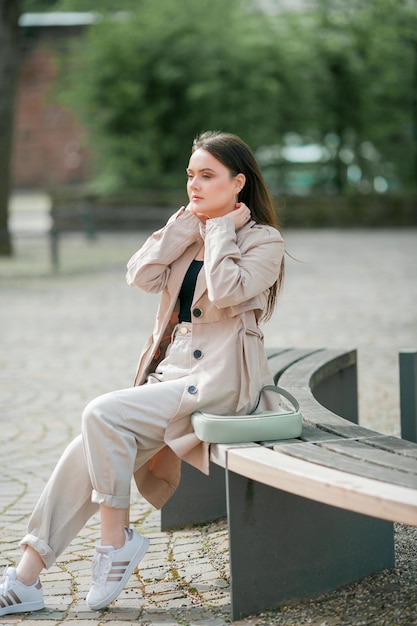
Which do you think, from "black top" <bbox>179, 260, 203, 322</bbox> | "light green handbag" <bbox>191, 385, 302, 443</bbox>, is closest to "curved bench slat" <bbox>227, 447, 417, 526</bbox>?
"light green handbag" <bbox>191, 385, 302, 443</bbox>

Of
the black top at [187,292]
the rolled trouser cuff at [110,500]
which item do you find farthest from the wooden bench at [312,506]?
the black top at [187,292]

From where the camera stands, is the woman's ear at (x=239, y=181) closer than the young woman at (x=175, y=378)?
No

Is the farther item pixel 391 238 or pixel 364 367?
pixel 391 238

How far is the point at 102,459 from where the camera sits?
150 inches

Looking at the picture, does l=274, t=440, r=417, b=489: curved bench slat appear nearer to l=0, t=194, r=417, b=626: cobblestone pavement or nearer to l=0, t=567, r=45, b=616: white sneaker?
l=0, t=194, r=417, b=626: cobblestone pavement

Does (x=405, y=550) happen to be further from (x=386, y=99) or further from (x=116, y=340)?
(x=386, y=99)

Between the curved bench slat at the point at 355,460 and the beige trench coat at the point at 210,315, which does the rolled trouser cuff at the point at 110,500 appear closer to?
the beige trench coat at the point at 210,315

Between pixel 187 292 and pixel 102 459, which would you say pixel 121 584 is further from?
pixel 187 292

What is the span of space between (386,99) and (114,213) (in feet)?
27.4

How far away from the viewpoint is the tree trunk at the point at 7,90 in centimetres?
1934

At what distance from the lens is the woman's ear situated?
417cm

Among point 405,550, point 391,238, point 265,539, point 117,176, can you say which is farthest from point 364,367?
point 117,176

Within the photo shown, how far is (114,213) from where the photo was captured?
23750mm

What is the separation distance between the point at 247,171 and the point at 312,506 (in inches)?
48.1
